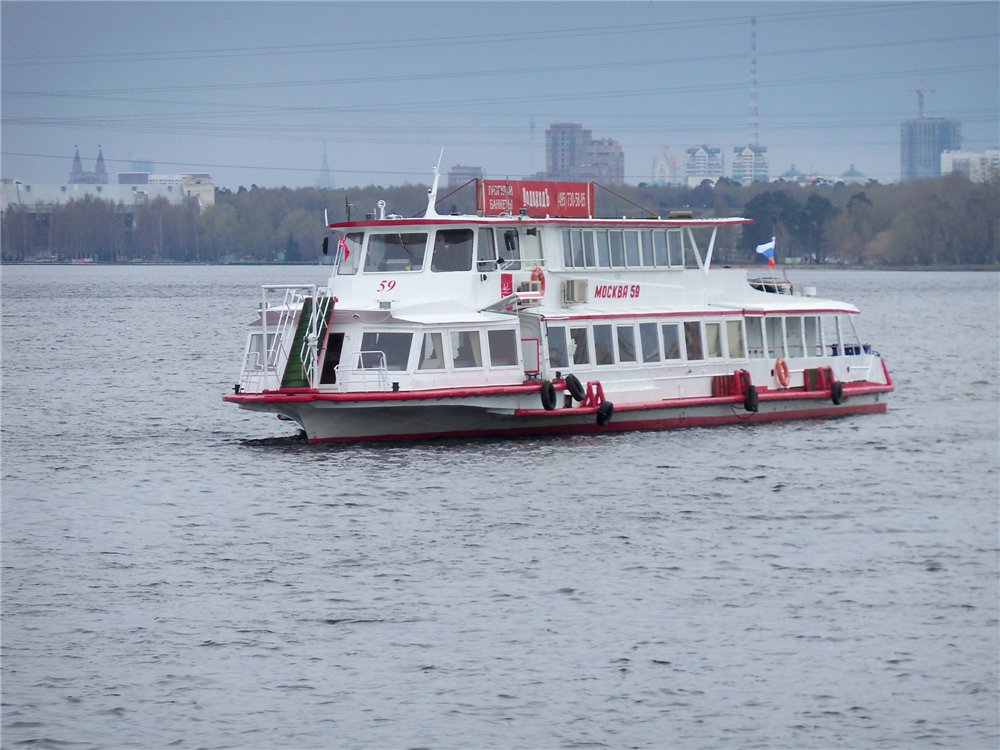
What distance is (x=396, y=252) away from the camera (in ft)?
123

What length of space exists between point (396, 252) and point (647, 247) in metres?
7.20

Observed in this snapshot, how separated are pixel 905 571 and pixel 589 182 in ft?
54.7

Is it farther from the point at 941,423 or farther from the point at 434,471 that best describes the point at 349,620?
the point at 941,423

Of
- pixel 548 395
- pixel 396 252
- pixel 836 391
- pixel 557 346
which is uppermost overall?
pixel 396 252

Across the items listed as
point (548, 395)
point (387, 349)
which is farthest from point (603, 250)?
point (387, 349)

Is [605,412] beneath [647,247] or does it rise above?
beneath

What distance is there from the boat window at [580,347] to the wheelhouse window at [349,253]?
5.31 m

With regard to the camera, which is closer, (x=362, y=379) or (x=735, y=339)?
(x=362, y=379)

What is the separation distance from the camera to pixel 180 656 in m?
22.0

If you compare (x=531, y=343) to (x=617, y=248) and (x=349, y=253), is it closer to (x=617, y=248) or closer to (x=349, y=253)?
(x=617, y=248)

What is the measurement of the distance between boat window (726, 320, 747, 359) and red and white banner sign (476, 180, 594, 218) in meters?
4.61

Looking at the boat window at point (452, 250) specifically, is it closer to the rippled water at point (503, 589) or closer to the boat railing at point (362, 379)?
the boat railing at point (362, 379)

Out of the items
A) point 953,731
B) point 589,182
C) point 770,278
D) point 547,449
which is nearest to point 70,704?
point 953,731

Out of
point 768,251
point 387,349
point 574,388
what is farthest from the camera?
point 768,251
